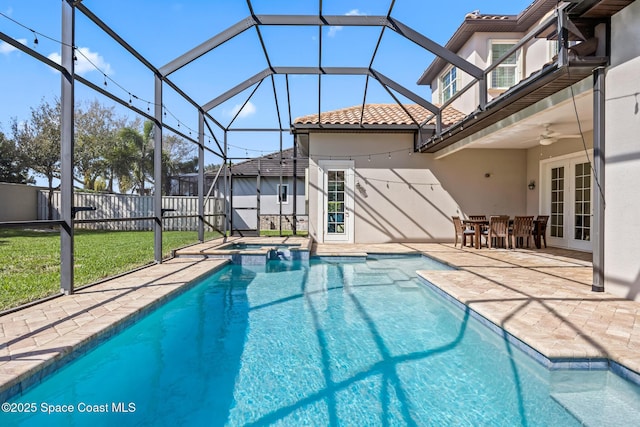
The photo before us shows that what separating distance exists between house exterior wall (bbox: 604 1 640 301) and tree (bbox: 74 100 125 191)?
83.5 ft

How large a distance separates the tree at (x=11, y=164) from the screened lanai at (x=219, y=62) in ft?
42.6

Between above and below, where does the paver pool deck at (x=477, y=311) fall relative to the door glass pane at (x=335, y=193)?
below

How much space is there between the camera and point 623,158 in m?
4.53

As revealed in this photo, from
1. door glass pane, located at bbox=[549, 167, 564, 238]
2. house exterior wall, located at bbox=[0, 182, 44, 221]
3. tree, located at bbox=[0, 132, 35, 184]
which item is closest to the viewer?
door glass pane, located at bbox=[549, 167, 564, 238]

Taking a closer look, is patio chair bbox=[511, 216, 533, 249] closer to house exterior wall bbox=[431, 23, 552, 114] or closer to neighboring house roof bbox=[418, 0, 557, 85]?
house exterior wall bbox=[431, 23, 552, 114]

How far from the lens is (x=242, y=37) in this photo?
7848 millimetres

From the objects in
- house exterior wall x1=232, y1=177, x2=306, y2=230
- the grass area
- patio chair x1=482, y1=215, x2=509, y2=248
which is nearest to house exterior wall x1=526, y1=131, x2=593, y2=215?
patio chair x1=482, y1=215, x2=509, y2=248

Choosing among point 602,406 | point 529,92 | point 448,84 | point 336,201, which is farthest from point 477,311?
point 448,84

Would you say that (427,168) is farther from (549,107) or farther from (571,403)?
(571,403)

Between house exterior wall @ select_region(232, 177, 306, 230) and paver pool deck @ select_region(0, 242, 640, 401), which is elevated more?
house exterior wall @ select_region(232, 177, 306, 230)

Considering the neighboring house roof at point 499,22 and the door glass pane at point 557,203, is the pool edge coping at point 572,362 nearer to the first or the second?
the door glass pane at point 557,203

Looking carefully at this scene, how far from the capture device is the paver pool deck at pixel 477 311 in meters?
2.94

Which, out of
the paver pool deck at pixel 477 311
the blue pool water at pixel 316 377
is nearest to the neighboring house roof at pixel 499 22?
the paver pool deck at pixel 477 311

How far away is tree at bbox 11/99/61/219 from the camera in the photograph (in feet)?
60.6
